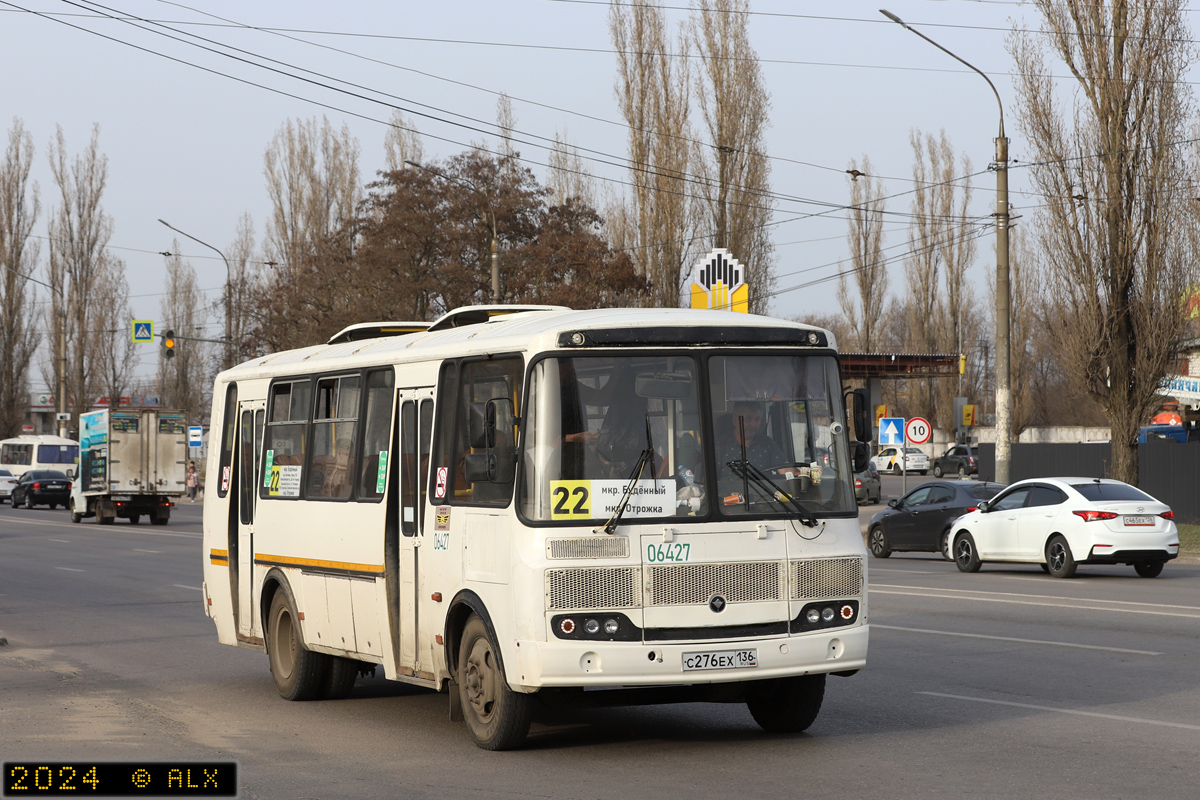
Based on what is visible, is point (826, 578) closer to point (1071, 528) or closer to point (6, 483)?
point (1071, 528)

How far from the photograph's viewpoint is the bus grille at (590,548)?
320 inches

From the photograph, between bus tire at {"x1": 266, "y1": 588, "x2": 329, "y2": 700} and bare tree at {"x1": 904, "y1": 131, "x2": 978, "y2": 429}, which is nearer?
bus tire at {"x1": 266, "y1": 588, "x2": 329, "y2": 700}

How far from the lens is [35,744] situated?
8.96 metres

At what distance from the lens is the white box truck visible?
143 feet

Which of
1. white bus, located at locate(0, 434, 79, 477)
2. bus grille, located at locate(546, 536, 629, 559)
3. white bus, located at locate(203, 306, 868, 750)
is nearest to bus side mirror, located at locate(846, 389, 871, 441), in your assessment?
white bus, located at locate(203, 306, 868, 750)

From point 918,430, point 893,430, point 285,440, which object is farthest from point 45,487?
point 285,440

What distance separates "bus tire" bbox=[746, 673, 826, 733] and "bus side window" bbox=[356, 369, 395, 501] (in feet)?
9.29

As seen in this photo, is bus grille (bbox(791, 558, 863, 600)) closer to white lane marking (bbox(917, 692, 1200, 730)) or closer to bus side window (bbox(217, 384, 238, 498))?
white lane marking (bbox(917, 692, 1200, 730))

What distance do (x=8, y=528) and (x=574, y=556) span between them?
37.4m

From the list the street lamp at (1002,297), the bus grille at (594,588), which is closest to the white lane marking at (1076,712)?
the bus grille at (594,588)

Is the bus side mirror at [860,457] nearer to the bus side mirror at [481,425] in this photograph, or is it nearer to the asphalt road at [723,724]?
the asphalt road at [723,724]

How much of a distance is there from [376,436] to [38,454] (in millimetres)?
62087

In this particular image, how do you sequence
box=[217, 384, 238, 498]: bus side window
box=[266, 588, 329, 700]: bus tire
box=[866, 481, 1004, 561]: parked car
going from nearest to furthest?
box=[266, 588, 329, 700]: bus tire, box=[217, 384, 238, 498]: bus side window, box=[866, 481, 1004, 561]: parked car

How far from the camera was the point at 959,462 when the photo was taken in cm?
6906
